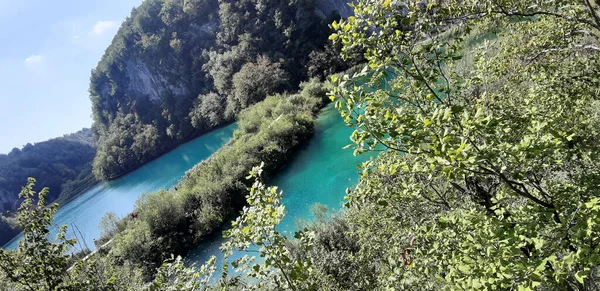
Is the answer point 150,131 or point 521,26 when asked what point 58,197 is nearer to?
point 150,131

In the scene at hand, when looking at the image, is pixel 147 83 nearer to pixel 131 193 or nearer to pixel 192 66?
pixel 192 66

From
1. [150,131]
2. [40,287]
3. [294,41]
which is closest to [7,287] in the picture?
[40,287]

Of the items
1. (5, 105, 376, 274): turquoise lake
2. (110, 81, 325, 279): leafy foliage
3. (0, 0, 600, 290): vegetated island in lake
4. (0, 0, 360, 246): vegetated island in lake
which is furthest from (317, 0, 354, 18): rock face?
(0, 0, 600, 290): vegetated island in lake

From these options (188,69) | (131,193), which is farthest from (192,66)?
(131,193)

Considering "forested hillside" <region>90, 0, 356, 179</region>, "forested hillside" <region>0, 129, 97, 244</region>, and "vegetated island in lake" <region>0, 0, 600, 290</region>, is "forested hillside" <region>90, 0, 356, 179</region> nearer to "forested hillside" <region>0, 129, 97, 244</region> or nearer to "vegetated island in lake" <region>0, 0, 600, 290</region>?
"forested hillside" <region>0, 129, 97, 244</region>

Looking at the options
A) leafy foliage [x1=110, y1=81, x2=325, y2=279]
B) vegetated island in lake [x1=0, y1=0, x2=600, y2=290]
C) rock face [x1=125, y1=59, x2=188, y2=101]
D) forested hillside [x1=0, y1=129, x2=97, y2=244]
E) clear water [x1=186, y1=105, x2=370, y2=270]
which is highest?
rock face [x1=125, y1=59, x2=188, y2=101]

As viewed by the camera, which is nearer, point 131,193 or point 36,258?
point 36,258
